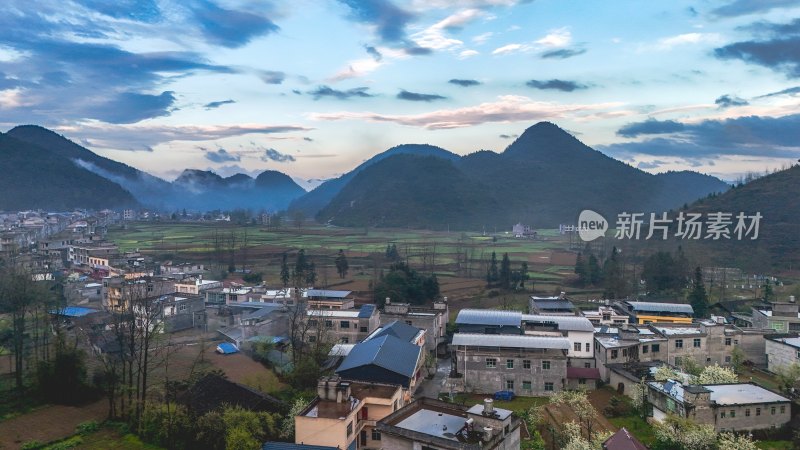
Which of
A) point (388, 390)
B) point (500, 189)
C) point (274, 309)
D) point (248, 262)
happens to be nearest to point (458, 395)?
point (388, 390)

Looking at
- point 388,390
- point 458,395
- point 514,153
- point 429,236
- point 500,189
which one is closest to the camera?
point 388,390

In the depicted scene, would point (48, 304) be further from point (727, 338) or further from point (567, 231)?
point (567, 231)

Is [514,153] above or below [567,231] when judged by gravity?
above

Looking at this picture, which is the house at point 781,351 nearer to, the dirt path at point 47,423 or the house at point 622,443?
the house at point 622,443

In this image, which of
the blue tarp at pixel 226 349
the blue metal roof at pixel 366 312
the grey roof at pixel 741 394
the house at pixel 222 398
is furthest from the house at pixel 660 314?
the blue tarp at pixel 226 349

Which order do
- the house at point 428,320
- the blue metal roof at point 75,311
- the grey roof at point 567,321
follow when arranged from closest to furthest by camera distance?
the grey roof at point 567,321
the house at point 428,320
the blue metal roof at point 75,311
